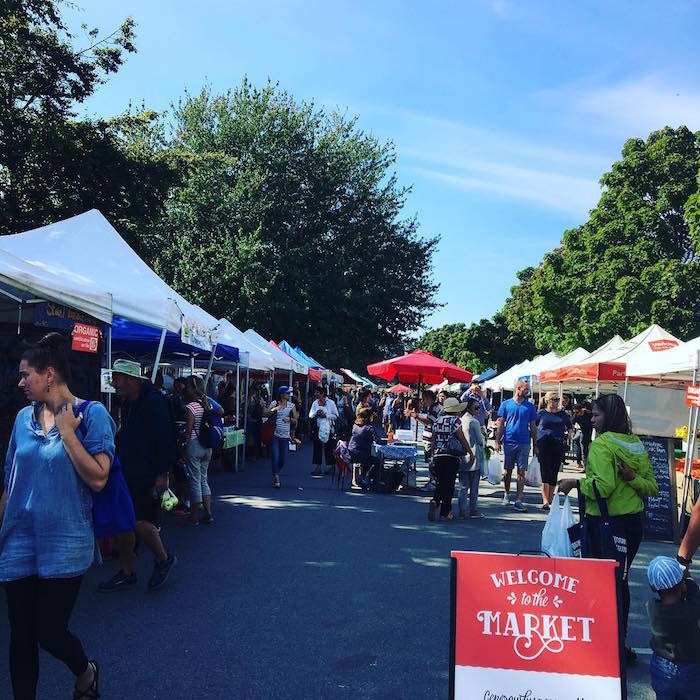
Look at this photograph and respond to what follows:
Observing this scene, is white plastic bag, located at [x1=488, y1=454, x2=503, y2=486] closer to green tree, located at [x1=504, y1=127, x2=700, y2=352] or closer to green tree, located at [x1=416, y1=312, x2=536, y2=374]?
green tree, located at [x1=504, y1=127, x2=700, y2=352]

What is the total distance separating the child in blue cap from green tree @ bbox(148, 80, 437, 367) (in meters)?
27.4

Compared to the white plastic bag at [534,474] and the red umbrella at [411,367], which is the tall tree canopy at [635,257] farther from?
the white plastic bag at [534,474]

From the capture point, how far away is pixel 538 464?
1205 centimetres

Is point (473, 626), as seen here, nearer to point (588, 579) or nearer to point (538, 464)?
point (588, 579)

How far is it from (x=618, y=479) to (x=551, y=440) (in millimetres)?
6630

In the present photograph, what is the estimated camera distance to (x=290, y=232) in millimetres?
32406

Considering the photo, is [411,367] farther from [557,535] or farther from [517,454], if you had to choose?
[557,535]

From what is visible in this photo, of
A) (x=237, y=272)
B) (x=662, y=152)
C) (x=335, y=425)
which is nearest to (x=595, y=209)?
(x=662, y=152)

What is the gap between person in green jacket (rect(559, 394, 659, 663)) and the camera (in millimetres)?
4977

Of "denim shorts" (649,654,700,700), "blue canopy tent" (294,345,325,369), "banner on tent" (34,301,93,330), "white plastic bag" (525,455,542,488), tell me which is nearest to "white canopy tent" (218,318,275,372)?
"white plastic bag" (525,455,542,488)

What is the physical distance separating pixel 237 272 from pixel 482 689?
92.4ft

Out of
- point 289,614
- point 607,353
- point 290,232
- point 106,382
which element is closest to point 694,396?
point 289,614

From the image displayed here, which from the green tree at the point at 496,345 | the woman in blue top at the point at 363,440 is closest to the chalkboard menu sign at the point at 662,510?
the woman in blue top at the point at 363,440

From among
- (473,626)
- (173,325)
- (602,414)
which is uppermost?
(173,325)
